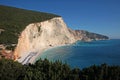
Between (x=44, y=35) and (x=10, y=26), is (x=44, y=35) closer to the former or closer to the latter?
(x=44, y=35)

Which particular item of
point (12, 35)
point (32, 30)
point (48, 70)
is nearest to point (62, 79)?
point (48, 70)

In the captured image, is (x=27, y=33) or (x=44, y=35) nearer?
(x=27, y=33)

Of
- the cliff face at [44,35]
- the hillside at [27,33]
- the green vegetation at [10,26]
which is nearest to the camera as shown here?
the hillside at [27,33]

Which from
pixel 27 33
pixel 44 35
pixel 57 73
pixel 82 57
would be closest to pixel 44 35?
pixel 44 35

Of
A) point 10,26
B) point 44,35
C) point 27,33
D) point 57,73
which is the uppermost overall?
point 10,26

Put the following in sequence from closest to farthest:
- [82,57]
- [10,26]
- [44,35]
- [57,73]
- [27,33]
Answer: [57,73] → [82,57] → [10,26] → [27,33] → [44,35]

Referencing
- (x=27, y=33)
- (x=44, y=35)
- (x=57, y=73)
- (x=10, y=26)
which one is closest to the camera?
(x=57, y=73)

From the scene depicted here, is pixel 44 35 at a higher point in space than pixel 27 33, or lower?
higher

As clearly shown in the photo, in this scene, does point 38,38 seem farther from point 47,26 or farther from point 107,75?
point 107,75

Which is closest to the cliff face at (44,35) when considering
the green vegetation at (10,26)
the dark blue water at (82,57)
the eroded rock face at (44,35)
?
the eroded rock face at (44,35)

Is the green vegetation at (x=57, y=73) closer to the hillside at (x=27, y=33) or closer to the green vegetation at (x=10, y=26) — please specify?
the hillside at (x=27, y=33)
